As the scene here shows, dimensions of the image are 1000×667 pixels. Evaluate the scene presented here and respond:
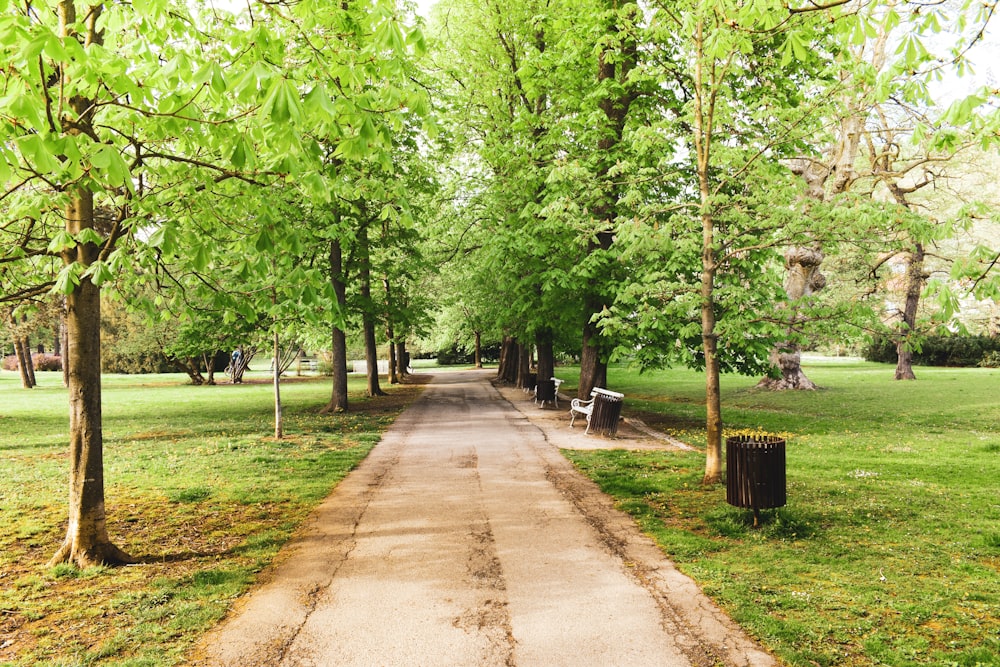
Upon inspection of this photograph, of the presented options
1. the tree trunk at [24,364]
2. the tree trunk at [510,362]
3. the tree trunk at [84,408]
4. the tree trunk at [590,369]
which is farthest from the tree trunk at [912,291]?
the tree trunk at [24,364]

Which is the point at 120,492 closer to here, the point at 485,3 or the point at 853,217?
the point at 853,217

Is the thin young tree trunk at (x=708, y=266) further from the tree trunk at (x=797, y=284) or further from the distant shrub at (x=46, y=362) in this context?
the distant shrub at (x=46, y=362)

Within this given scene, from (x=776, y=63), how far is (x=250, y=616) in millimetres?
11991

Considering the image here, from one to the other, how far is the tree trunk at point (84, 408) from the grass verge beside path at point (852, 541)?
5.65m

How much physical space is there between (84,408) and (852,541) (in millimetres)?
7759

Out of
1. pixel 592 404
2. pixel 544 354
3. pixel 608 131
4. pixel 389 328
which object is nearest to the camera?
pixel 592 404

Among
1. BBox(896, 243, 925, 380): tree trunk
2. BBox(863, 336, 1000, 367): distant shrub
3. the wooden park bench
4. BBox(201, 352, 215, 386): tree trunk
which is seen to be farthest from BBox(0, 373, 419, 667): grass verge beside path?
BBox(863, 336, 1000, 367): distant shrub

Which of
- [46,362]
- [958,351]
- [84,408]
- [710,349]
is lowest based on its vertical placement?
[958,351]

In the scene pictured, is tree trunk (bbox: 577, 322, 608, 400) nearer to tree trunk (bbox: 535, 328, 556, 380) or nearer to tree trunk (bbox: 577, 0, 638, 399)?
tree trunk (bbox: 577, 0, 638, 399)

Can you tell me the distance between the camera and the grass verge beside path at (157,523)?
4.46m

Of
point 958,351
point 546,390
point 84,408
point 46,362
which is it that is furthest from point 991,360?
point 46,362

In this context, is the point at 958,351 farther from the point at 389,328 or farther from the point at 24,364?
the point at 24,364

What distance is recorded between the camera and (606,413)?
13.7 metres

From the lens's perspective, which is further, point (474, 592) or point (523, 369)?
point (523, 369)
